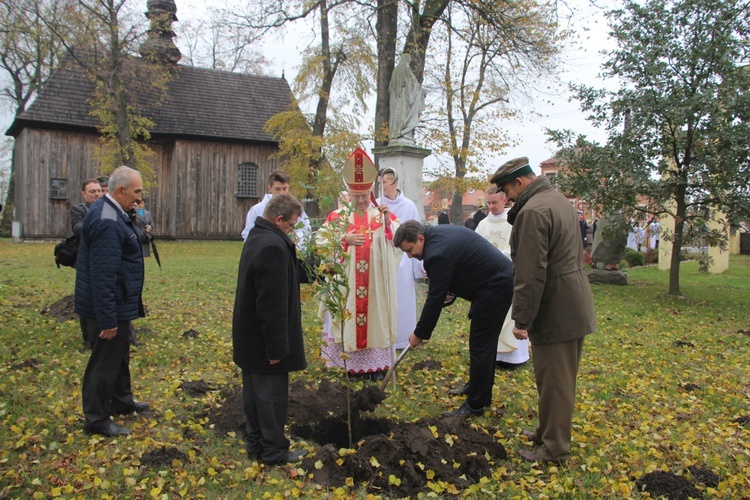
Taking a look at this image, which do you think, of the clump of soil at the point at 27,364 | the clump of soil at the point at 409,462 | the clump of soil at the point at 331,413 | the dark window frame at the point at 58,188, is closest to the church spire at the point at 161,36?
the dark window frame at the point at 58,188

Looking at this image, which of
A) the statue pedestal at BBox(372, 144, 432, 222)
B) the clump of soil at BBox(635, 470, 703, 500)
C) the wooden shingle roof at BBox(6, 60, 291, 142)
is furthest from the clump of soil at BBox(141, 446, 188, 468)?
the wooden shingle roof at BBox(6, 60, 291, 142)

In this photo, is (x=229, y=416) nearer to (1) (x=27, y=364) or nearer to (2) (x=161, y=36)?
(1) (x=27, y=364)

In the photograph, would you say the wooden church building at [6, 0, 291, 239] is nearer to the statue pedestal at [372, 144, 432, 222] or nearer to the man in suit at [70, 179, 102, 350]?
the statue pedestal at [372, 144, 432, 222]

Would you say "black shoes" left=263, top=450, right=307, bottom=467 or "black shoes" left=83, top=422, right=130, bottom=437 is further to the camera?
"black shoes" left=83, top=422, right=130, bottom=437

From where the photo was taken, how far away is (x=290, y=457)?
3.93 m

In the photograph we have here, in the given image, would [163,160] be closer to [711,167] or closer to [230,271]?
[230,271]

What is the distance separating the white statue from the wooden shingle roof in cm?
1708

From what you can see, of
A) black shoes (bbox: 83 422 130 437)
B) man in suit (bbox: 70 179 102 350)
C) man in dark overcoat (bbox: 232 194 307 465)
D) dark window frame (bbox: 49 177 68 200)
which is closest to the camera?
man in dark overcoat (bbox: 232 194 307 465)

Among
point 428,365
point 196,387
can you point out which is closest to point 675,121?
point 428,365

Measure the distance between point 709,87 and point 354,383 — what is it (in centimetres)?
847

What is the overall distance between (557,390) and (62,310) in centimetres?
720

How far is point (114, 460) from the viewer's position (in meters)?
3.86

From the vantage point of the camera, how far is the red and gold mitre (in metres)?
5.48

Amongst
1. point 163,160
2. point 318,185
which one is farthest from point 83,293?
point 163,160
